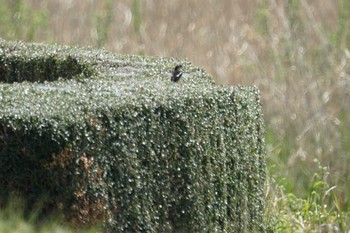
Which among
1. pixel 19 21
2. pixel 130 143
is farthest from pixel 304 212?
pixel 19 21

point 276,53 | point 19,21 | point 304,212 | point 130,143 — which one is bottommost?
point 130,143

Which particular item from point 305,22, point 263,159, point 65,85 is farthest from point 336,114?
point 65,85

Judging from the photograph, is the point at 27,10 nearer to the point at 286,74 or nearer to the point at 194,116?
the point at 286,74

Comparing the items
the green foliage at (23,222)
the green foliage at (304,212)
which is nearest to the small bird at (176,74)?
the green foliage at (304,212)

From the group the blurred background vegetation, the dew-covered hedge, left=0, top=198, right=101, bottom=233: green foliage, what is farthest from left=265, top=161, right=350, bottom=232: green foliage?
left=0, top=198, right=101, bottom=233: green foliage

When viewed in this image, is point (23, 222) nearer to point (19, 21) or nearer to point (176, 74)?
A: point (176, 74)

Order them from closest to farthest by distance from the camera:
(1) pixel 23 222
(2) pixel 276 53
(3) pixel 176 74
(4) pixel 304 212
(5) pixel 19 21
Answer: (1) pixel 23 222, (3) pixel 176 74, (4) pixel 304 212, (2) pixel 276 53, (5) pixel 19 21
